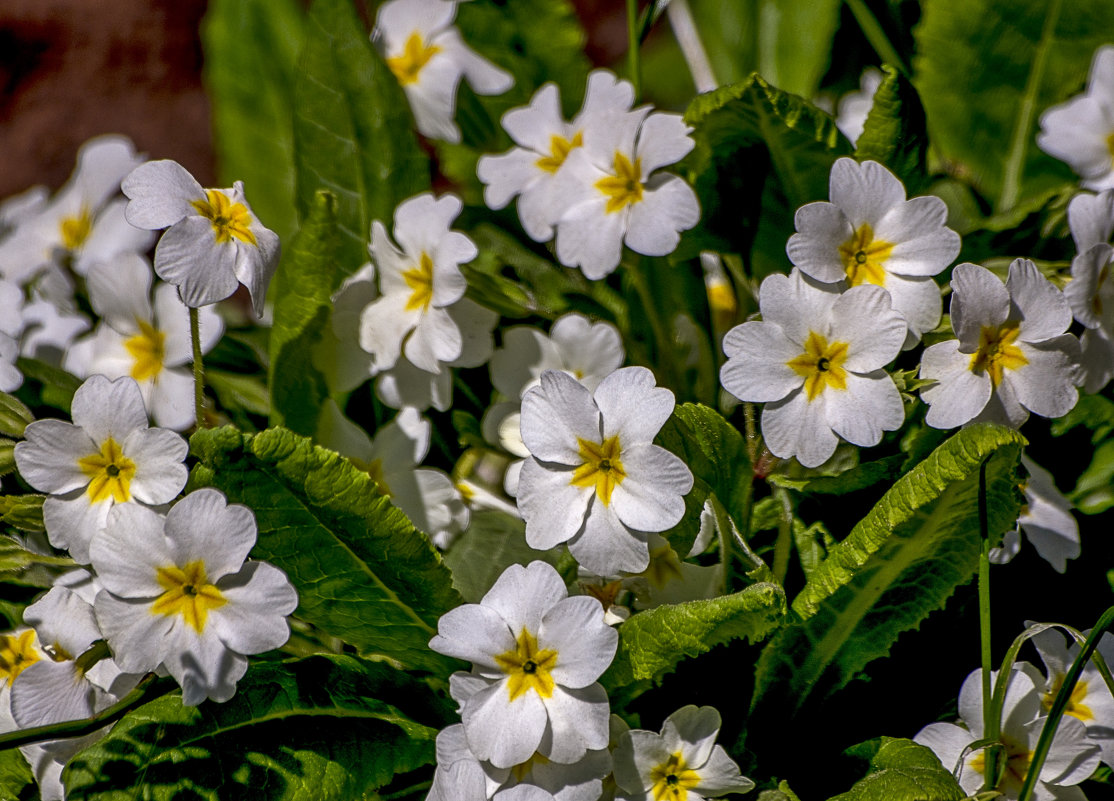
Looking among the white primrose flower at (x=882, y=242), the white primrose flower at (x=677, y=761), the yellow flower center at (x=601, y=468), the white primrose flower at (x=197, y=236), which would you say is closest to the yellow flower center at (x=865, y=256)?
the white primrose flower at (x=882, y=242)

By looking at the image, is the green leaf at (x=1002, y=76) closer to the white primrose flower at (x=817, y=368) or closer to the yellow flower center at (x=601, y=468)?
the white primrose flower at (x=817, y=368)

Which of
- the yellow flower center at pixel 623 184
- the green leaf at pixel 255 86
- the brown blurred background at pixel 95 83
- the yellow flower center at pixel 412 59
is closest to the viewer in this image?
the yellow flower center at pixel 623 184

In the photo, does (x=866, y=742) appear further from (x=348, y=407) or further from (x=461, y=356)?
(x=348, y=407)

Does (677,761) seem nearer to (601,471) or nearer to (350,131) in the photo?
(601,471)

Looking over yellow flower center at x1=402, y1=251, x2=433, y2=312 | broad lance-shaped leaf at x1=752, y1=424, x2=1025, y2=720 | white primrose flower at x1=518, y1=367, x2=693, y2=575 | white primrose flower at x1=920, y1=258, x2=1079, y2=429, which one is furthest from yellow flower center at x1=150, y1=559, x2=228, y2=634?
white primrose flower at x1=920, y1=258, x2=1079, y2=429

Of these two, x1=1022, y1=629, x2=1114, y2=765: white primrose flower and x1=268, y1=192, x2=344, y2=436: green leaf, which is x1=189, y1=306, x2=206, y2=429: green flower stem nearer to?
x1=268, y1=192, x2=344, y2=436: green leaf

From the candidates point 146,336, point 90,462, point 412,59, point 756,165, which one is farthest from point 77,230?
point 756,165
